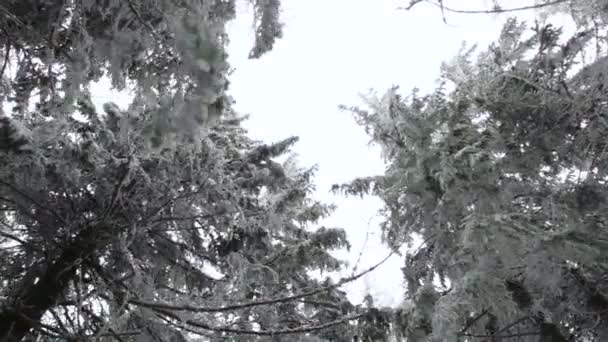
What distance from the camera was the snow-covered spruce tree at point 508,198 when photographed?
4.20 metres

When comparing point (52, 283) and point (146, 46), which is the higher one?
point (146, 46)

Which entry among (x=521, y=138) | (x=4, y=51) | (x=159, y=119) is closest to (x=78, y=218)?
(x=4, y=51)

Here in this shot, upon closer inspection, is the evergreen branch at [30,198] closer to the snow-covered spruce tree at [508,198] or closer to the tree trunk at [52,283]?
the tree trunk at [52,283]

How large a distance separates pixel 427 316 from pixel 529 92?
8.64ft

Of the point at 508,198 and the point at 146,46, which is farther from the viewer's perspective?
the point at 508,198

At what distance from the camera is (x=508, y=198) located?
4.76 m

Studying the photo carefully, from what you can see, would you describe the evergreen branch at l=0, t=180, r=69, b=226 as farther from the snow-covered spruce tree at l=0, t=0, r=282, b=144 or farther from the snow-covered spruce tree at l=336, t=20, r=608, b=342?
the snow-covered spruce tree at l=336, t=20, r=608, b=342

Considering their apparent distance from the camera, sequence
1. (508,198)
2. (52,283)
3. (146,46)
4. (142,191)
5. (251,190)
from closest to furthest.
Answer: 1. (146,46)
2. (508,198)
3. (52,283)
4. (142,191)
5. (251,190)

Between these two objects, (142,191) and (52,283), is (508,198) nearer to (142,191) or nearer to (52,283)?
(142,191)

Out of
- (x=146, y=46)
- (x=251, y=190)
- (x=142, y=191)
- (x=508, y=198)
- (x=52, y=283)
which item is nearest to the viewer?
(x=146, y=46)

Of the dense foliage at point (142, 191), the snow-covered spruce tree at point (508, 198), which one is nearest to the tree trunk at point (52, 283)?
the dense foliage at point (142, 191)

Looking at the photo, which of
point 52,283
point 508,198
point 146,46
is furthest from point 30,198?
point 508,198

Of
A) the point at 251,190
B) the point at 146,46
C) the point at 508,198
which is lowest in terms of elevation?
the point at 508,198

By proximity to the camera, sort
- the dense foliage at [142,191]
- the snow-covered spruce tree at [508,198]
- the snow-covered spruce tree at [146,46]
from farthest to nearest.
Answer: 1. the snow-covered spruce tree at [508,198]
2. the dense foliage at [142,191]
3. the snow-covered spruce tree at [146,46]
